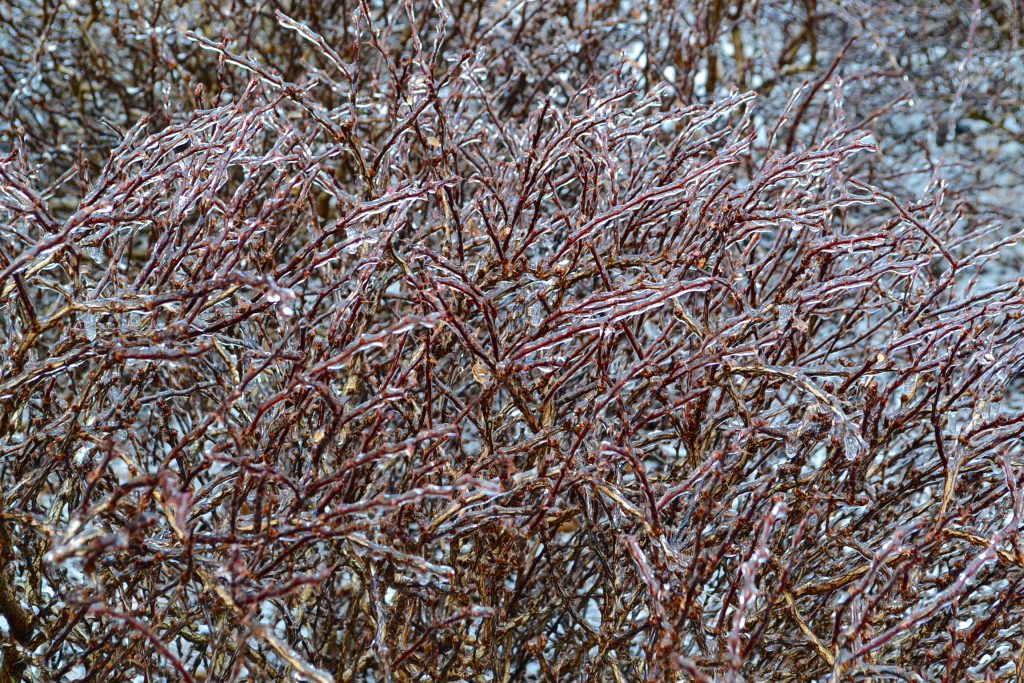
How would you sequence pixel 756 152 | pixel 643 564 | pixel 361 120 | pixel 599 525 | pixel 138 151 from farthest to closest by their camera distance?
pixel 756 152 < pixel 361 120 < pixel 599 525 < pixel 138 151 < pixel 643 564

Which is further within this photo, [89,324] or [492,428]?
[492,428]

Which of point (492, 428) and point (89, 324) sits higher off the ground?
point (89, 324)

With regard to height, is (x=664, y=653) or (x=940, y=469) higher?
(x=664, y=653)

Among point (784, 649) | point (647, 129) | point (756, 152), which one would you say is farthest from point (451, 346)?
point (756, 152)

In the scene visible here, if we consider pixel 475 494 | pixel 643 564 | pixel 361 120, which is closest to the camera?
pixel 643 564

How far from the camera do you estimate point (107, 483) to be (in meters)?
2.67

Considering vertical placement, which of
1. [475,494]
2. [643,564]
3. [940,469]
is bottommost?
[940,469]

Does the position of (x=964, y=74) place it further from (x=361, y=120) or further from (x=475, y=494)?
(x=475, y=494)

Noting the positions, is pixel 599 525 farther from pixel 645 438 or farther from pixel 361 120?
pixel 361 120

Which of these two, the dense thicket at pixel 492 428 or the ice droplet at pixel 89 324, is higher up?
the ice droplet at pixel 89 324

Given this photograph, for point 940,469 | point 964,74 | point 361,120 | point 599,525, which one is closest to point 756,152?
point 964,74

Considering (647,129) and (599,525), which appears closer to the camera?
(599,525)

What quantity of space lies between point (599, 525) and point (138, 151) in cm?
143

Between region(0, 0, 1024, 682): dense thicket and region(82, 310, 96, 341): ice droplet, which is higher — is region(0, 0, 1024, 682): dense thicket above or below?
below
